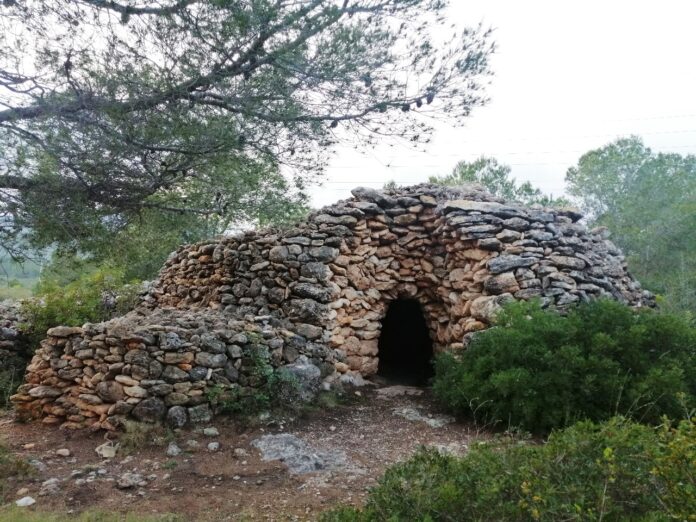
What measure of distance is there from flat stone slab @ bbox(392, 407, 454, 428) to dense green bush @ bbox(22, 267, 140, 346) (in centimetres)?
535

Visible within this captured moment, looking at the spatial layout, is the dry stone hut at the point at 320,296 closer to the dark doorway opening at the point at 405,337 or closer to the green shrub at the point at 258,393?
the green shrub at the point at 258,393

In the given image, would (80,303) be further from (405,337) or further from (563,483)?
(563,483)

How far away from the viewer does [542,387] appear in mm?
4270

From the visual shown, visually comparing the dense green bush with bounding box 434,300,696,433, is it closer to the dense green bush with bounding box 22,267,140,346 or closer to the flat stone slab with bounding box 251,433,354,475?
the flat stone slab with bounding box 251,433,354,475

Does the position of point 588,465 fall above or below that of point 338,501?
above

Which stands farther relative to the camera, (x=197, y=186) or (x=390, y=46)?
(x=197, y=186)

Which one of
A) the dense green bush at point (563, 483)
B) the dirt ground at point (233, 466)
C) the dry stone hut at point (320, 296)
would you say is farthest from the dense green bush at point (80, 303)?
the dense green bush at point (563, 483)

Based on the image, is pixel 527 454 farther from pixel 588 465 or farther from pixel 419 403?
pixel 419 403

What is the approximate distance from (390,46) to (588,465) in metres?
3.53

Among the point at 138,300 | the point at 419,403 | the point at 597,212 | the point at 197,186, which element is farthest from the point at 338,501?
the point at 597,212

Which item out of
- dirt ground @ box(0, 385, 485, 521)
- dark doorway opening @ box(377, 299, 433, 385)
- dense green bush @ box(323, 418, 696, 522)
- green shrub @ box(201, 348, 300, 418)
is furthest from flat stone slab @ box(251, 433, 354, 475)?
dark doorway opening @ box(377, 299, 433, 385)

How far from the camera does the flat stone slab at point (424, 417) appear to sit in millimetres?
4945

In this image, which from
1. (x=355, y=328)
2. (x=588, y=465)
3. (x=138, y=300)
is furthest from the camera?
(x=138, y=300)

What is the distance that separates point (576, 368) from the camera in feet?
14.1
